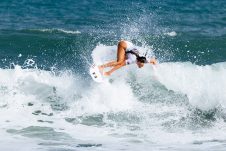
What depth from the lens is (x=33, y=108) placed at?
20.3 metres

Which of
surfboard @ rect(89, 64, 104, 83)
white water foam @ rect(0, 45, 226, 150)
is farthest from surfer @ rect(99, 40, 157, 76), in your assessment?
white water foam @ rect(0, 45, 226, 150)

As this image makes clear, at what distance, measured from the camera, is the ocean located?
1795cm

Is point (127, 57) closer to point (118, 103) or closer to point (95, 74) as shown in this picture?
point (95, 74)

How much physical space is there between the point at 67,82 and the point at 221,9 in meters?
16.3

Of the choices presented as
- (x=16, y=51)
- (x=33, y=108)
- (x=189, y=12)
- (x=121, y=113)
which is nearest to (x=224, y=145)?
(x=121, y=113)

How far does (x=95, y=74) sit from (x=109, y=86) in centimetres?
182

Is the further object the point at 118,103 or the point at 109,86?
the point at 109,86

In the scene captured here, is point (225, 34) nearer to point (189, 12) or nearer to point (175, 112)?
point (189, 12)

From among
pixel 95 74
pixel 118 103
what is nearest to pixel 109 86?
pixel 118 103

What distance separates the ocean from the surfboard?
123 centimetres

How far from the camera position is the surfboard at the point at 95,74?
63.0 ft

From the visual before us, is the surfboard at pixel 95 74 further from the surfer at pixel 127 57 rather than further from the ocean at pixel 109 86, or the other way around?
the ocean at pixel 109 86

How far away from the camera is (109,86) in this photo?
69.3 feet

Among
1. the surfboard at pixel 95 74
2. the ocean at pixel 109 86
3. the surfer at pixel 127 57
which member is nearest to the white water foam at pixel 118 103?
the ocean at pixel 109 86
